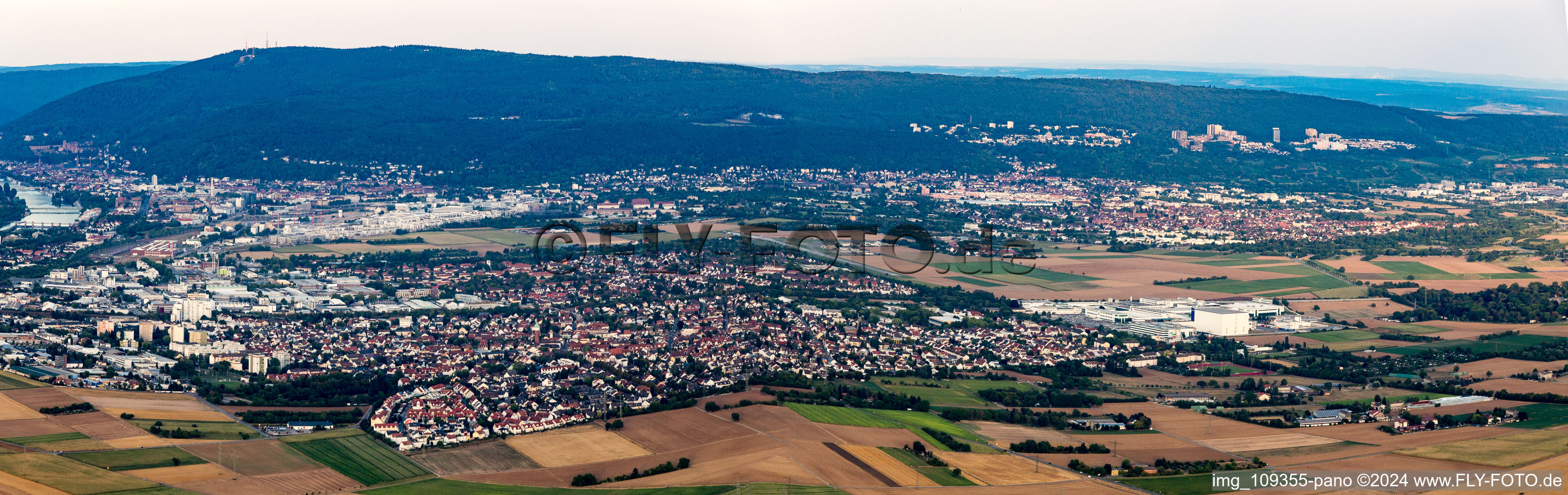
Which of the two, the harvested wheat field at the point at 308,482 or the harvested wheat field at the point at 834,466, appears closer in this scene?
the harvested wheat field at the point at 308,482

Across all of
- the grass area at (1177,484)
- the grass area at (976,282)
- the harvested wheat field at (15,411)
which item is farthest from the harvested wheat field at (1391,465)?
the grass area at (976,282)

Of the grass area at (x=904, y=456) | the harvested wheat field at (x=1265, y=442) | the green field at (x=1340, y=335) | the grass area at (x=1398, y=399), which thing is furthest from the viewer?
the green field at (x=1340, y=335)

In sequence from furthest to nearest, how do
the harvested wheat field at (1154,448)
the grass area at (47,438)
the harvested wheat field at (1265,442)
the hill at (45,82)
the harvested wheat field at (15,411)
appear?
the hill at (45,82) < the harvested wheat field at (15,411) < the harvested wheat field at (1265,442) < the harvested wheat field at (1154,448) < the grass area at (47,438)

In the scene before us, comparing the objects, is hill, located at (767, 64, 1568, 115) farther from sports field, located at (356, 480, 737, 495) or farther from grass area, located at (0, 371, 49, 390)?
sports field, located at (356, 480, 737, 495)

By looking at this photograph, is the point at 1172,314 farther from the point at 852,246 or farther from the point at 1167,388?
the point at 852,246

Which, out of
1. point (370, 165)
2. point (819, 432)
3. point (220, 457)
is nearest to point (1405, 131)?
point (370, 165)

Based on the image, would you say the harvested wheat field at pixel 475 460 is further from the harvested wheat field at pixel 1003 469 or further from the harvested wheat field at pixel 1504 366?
the harvested wheat field at pixel 1504 366
